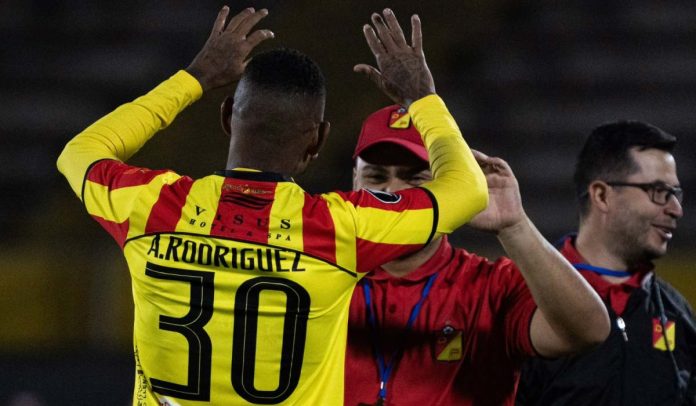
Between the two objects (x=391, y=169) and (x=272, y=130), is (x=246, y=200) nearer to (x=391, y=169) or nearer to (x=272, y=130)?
(x=272, y=130)

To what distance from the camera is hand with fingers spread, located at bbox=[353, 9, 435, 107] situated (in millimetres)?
2600

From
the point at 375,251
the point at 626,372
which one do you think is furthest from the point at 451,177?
the point at 626,372

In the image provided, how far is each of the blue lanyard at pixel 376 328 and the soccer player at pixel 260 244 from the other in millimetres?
458

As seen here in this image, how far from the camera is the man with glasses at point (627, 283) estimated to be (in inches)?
130

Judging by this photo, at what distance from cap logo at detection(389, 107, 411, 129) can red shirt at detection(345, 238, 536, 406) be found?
48cm

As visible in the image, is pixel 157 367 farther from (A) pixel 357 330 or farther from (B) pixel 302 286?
(A) pixel 357 330

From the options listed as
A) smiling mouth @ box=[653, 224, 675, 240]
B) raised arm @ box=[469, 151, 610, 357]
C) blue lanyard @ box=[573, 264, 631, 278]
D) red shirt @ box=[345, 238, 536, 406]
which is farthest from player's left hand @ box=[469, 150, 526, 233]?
smiling mouth @ box=[653, 224, 675, 240]

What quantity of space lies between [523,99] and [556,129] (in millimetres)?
329

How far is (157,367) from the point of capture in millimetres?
2348

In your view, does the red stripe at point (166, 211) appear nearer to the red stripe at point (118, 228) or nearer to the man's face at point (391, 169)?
the red stripe at point (118, 228)

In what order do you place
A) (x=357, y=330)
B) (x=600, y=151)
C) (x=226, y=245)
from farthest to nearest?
(x=600, y=151) → (x=357, y=330) → (x=226, y=245)

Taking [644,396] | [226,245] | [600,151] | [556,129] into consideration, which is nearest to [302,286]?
[226,245]

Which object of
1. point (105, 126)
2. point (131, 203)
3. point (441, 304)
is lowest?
point (441, 304)

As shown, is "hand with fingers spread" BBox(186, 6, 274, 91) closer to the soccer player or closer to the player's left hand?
the soccer player
